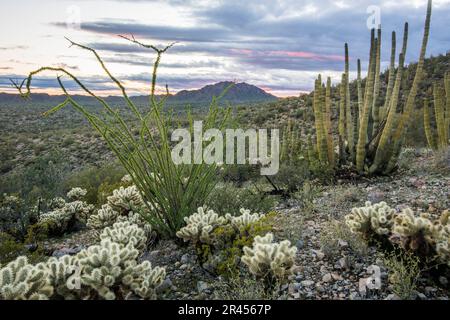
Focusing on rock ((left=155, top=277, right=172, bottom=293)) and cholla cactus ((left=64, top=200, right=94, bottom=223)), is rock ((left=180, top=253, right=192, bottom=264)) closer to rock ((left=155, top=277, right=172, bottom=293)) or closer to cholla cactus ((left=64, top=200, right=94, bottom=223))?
rock ((left=155, top=277, right=172, bottom=293))

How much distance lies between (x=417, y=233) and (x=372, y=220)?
0.44 meters

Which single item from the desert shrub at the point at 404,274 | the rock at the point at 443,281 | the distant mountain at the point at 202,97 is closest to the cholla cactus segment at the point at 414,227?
the desert shrub at the point at 404,274

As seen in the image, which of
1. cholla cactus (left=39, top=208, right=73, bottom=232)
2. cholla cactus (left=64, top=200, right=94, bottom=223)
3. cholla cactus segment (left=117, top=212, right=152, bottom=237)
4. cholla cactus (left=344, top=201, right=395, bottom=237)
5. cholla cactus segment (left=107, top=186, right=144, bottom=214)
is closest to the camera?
cholla cactus (left=344, top=201, right=395, bottom=237)

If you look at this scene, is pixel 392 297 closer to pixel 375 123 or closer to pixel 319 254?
pixel 319 254

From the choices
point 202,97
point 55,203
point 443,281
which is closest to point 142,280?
point 443,281

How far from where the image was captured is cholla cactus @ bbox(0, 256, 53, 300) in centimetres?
260

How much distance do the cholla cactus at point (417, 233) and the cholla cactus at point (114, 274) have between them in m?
2.07

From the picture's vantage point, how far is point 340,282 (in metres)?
3.45

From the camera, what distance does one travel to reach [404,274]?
322 cm

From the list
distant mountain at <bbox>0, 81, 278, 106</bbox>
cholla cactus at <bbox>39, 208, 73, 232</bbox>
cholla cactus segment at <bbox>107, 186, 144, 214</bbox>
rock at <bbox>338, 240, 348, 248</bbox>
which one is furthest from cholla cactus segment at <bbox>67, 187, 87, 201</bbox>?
distant mountain at <bbox>0, 81, 278, 106</bbox>

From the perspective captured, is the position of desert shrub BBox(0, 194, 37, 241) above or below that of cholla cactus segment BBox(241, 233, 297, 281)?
below

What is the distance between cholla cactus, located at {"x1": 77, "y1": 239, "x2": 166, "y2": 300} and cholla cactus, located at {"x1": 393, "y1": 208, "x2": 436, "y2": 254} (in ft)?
6.80

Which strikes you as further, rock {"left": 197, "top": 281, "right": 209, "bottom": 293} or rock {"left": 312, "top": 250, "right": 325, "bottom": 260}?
rock {"left": 312, "top": 250, "right": 325, "bottom": 260}
